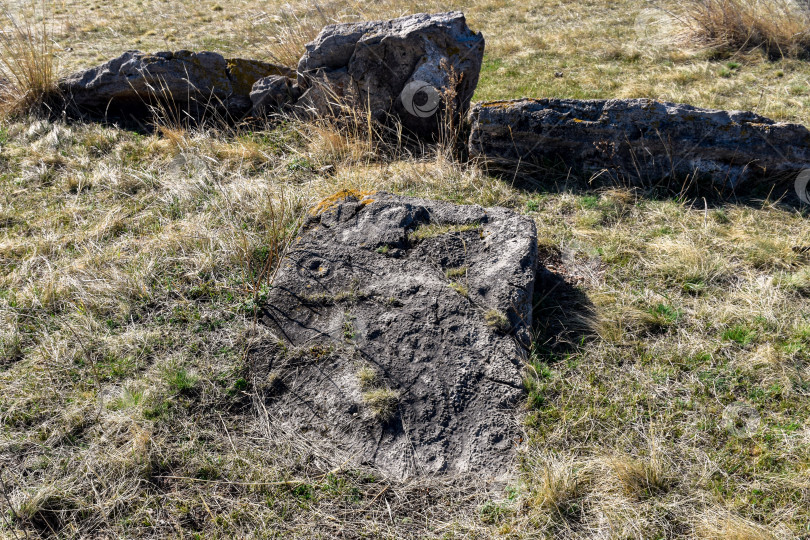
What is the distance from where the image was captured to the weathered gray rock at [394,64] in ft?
17.5

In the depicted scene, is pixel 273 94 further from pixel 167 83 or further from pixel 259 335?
pixel 259 335

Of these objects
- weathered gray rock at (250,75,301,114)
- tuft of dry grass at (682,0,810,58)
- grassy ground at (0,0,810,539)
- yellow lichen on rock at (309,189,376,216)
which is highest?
tuft of dry grass at (682,0,810,58)

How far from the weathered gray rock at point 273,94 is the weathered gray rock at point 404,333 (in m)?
2.94

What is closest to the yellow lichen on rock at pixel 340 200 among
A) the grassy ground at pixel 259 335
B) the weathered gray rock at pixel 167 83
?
the grassy ground at pixel 259 335

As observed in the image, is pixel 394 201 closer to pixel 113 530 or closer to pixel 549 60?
pixel 113 530

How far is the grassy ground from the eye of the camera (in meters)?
2.38

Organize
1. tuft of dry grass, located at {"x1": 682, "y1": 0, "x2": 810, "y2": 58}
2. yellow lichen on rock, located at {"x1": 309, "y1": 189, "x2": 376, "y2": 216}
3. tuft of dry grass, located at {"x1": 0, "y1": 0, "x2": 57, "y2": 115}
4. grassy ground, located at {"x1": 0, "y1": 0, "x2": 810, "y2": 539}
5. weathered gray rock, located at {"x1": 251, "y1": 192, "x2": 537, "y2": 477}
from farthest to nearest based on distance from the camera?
tuft of dry grass, located at {"x1": 682, "y1": 0, "x2": 810, "y2": 58}
tuft of dry grass, located at {"x1": 0, "y1": 0, "x2": 57, "y2": 115}
yellow lichen on rock, located at {"x1": 309, "y1": 189, "x2": 376, "y2": 216}
weathered gray rock, located at {"x1": 251, "y1": 192, "x2": 537, "y2": 477}
grassy ground, located at {"x1": 0, "y1": 0, "x2": 810, "y2": 539}

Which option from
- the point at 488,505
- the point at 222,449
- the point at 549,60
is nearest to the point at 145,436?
the point at 222,449

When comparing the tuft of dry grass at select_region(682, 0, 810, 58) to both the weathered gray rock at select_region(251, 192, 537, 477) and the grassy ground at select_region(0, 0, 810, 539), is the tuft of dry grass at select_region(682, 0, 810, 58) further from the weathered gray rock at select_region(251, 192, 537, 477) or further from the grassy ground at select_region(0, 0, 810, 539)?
the weathered gray rock at select_region(251, 192, 537, 477)

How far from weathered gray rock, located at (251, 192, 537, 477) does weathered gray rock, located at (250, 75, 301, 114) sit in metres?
2.94

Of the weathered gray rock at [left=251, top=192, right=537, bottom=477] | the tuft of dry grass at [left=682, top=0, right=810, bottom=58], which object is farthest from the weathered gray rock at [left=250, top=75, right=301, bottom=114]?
the tuft of dry grass at [left=682, top=0, right=810, bottom=58]

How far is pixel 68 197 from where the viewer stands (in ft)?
16.2

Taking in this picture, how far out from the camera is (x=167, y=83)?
6.18 meters

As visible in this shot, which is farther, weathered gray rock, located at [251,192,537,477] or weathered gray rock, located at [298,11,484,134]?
weathered gray rock, located at [298,11,484,134]
